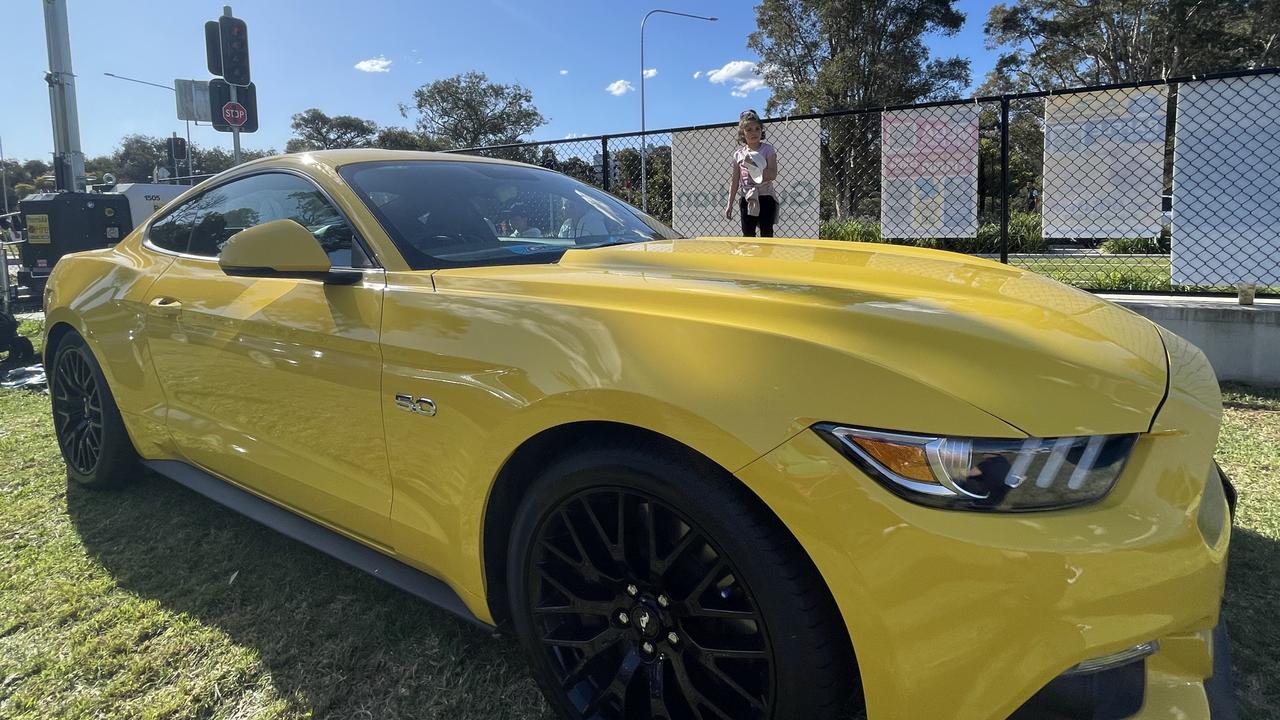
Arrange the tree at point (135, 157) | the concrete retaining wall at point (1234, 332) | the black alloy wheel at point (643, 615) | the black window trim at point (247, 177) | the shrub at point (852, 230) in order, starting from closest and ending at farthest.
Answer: the black alloy wheel at point (643, 615), the black window trim at point (247, 177), the concrete retaining wall at point (1234, 332), the shrub at point (852, 230), the tree at point (135, 157)

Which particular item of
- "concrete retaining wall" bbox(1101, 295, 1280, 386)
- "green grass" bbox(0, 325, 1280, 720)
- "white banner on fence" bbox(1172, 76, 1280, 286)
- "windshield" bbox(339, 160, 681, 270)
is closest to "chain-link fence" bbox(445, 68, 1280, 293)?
"white banner on fence" bbox(1172, 76, 1280, 286)

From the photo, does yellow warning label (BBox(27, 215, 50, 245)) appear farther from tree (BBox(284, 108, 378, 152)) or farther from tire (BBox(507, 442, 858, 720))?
tree (BBox(284, 108, 378, 152))

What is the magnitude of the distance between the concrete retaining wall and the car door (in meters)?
4.76

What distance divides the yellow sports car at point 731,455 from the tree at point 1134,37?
115 ft

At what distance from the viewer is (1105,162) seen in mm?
5566

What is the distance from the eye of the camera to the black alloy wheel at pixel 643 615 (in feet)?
4.60

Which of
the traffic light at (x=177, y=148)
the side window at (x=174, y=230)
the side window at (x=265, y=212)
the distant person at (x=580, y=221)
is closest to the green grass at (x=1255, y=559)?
the distant person at (x=580, y=221)

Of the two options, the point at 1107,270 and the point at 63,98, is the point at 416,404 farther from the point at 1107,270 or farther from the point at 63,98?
the point at 63,98

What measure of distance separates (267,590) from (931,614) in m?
2.20

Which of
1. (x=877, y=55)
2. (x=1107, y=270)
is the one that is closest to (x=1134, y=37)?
(x=877, y=55)

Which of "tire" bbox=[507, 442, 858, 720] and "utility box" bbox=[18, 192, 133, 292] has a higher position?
"utility box" bbox=[18, 192, 133, 292]

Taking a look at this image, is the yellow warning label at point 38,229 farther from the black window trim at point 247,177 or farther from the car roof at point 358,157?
the car roof at point 358,157

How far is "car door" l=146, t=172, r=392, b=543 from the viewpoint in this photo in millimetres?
1966

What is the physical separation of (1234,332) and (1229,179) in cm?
120
